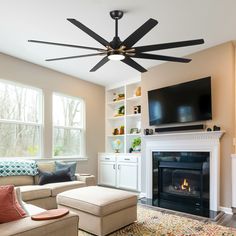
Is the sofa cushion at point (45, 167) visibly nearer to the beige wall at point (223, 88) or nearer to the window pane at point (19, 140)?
the window pane at point (19, 140)

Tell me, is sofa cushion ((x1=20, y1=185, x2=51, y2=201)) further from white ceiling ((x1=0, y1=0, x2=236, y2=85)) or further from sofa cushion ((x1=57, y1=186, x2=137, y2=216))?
white ceiling ((x1=0, y1=0, x2=236, y2=85))

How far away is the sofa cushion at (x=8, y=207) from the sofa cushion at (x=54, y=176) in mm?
2075

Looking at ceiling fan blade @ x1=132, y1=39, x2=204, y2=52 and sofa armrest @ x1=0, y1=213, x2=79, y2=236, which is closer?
sofa armrest @ x1=0, y1=213, x2=79, y2=236

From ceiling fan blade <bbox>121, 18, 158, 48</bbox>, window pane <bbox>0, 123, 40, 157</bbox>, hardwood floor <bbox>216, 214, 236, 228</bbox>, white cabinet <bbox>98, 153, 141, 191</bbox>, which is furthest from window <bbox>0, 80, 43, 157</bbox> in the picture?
hardwood floor <bbox>216, 214, 236, 228</bbox>

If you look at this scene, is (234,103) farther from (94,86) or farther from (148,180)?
(94,86)

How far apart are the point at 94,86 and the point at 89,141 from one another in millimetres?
1460

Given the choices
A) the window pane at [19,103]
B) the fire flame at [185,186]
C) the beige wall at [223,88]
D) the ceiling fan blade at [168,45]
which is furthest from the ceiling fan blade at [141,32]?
the window pane at [19,103]

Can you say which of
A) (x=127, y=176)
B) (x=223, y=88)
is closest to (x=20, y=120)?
(x=127, y=176)

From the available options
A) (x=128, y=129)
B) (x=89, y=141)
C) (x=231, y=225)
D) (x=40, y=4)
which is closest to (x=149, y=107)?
(x=128, y=129)

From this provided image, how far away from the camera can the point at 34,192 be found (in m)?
3.45

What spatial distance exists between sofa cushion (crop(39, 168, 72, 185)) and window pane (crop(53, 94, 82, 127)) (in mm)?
1334

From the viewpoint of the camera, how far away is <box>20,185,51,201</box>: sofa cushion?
3346 mm

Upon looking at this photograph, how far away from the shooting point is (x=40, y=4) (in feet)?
8.84

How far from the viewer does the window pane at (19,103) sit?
4.30 m
